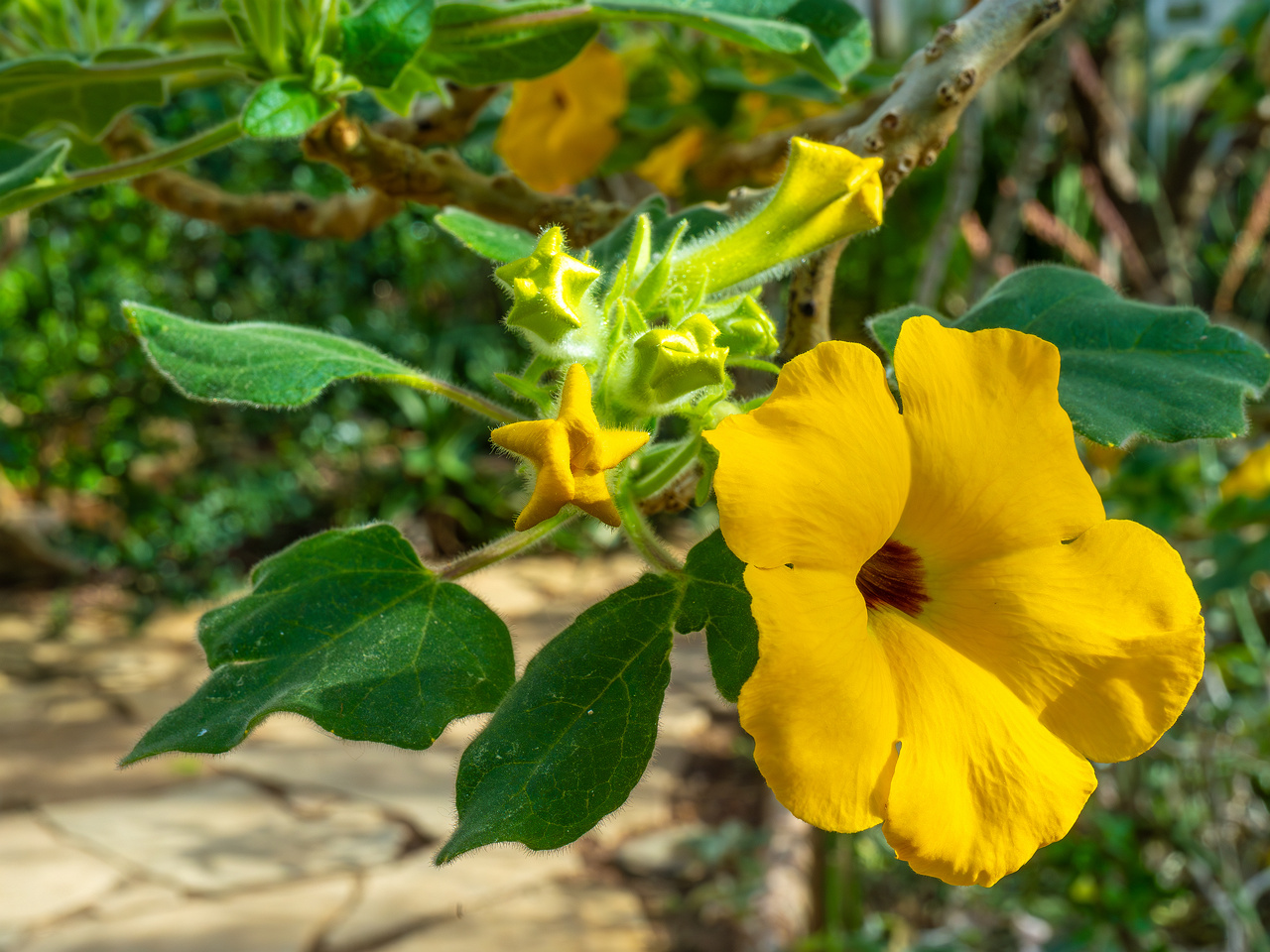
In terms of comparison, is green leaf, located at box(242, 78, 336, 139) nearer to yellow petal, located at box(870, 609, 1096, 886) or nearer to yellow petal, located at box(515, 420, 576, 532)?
yellow petal, located at box(515, 420, 576, 532)

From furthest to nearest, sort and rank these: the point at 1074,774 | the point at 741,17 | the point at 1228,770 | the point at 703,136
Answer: the point at 1228,770, the point at 703,136, the point at 741,17, the point at 1074,774

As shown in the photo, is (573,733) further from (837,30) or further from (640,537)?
(837,30)

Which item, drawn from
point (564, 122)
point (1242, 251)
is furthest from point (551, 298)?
point (1242, 251)

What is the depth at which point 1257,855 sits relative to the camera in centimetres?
217

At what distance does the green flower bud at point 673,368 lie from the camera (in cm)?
43

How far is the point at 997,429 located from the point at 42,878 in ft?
11.2

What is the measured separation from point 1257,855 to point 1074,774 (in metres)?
2.21

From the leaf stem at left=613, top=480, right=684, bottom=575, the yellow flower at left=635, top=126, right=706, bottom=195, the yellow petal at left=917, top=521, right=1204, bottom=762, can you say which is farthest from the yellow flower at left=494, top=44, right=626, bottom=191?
the yellow petal at left=917, top=521, right=1204, bottom=762

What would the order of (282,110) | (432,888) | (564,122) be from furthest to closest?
1. (432,888)
2. (564,122)
3. (282,110)

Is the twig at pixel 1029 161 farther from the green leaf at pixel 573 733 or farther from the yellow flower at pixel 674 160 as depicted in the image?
the green leaf at pixel 573 733

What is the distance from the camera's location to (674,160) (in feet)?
4.04

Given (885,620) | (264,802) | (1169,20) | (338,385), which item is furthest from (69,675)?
(1169,20)

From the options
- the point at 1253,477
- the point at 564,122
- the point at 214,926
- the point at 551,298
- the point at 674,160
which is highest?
the point at 551,298

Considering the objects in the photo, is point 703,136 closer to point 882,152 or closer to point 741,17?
point 741,17
